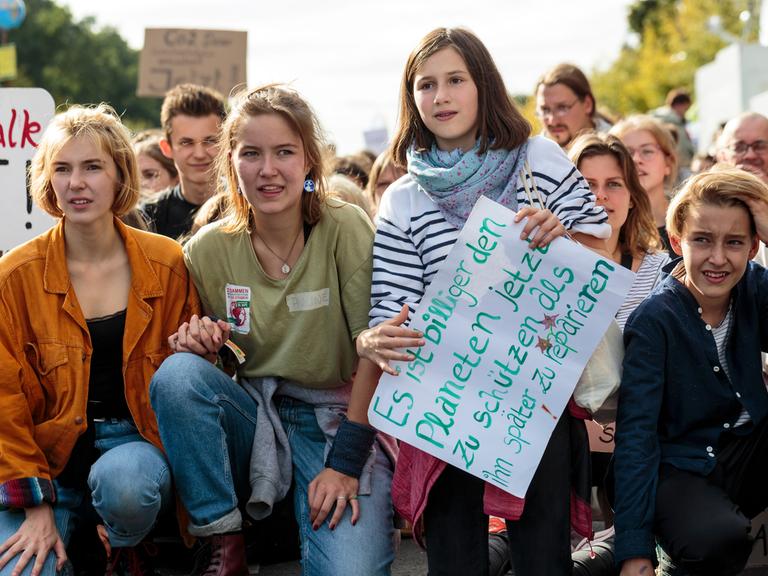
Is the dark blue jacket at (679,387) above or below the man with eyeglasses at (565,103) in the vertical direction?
below

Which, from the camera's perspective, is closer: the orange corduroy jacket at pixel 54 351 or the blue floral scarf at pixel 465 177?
the blue floral scarf at pixel 465 177

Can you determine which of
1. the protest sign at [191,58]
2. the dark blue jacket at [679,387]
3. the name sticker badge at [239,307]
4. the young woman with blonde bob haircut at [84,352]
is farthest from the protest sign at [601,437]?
the protest sign at [191,58]

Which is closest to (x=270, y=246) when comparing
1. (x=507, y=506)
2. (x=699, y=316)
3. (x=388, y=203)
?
(x=388, y=203)

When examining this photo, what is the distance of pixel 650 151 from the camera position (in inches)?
219

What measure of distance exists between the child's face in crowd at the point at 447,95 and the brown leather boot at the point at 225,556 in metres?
1.44

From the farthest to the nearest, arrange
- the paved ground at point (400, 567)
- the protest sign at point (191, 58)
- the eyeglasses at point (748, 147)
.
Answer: the protest sign at point (191, 58) → the eyeglasses at point (748, 147) → the paved ground at point (400, 567)

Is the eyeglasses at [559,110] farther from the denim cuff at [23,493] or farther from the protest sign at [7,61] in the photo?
the denim cuff at [23,493]

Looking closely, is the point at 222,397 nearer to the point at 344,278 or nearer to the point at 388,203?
the point at 344,278

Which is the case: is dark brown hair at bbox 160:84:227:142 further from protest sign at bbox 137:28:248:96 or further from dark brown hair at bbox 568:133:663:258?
protest sign at bbox 137:28:248:96

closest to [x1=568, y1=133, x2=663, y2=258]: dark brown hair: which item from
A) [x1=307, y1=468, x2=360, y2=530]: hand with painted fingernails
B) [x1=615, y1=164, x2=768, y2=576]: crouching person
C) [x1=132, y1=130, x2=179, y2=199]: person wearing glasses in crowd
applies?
[x1=615, y1=164, x2=768, y2=576]: crouching person

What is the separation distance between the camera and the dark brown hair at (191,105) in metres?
5.66

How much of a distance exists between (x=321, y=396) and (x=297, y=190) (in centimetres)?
69

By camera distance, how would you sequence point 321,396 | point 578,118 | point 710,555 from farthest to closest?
1. point 578,118
2. point 321,396
3. point 710,555

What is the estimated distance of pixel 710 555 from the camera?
2938 millimetres
